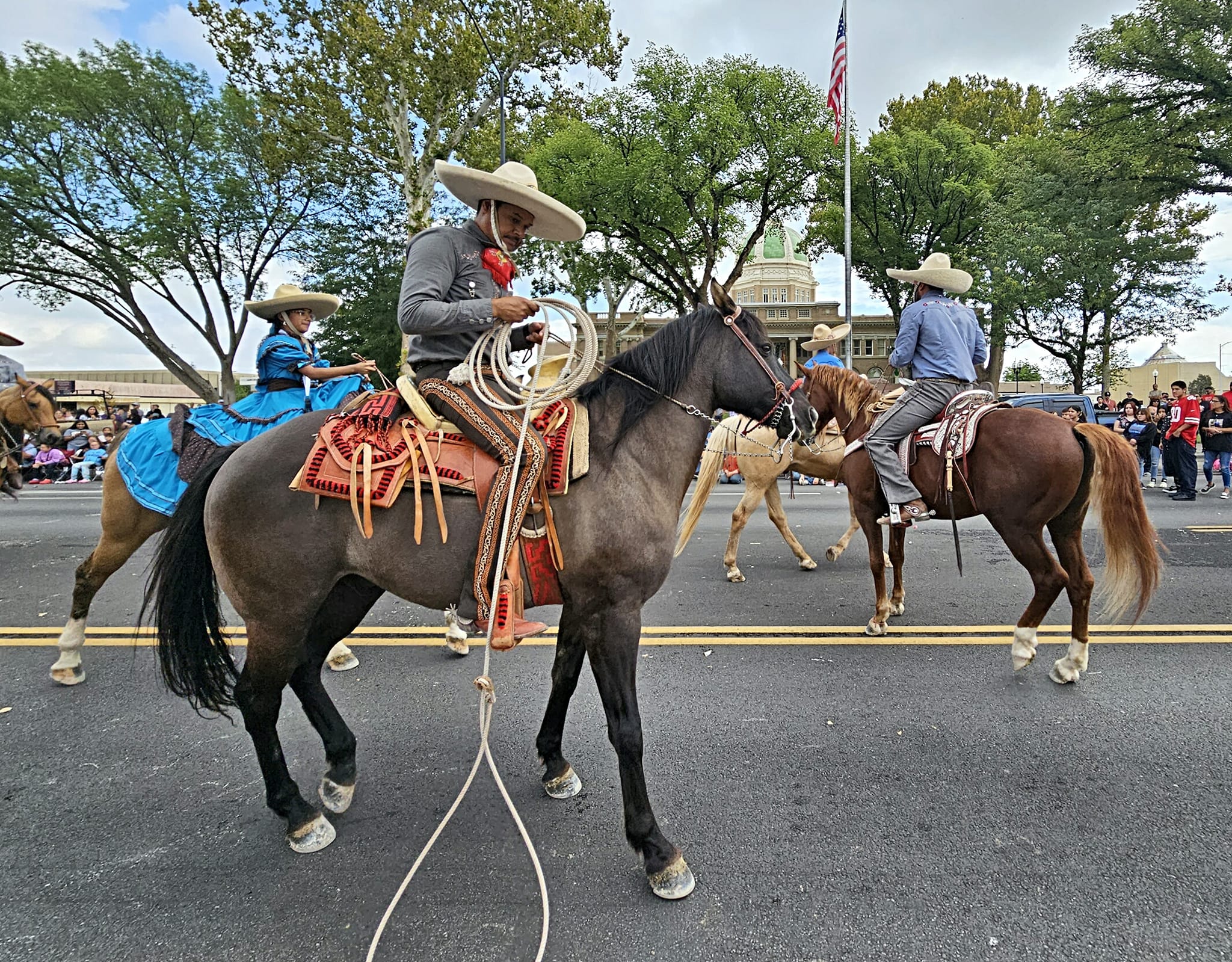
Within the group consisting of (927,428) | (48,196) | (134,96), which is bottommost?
(927,428)

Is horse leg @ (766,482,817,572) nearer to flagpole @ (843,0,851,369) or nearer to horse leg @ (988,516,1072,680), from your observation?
horse leg @ (988,516,1072,680)

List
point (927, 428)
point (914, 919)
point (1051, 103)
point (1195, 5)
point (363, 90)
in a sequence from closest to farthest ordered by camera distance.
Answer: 1. point (914, 919)
2. point (927, 428)
3. point (363, 90)
4. point (1195, 5)
5. point (1051, 103)

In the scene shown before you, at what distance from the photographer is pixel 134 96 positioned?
22047 millimetres

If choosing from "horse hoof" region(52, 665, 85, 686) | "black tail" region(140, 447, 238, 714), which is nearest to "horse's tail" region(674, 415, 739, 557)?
"black tail" region(140, 447, 238, 714)

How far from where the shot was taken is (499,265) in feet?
10.2

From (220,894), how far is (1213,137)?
31.0 meters

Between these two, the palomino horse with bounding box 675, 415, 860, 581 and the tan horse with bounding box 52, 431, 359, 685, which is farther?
the palomino horse with bounding box 675, 415, 860, 581

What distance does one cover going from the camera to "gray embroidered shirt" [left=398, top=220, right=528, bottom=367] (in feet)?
9.15

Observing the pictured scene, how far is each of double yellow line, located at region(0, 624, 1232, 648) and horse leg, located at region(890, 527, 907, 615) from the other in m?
0.39

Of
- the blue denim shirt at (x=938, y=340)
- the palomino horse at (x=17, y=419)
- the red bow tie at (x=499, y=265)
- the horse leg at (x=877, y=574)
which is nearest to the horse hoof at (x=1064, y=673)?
the horse leg at (x=877, y=574)

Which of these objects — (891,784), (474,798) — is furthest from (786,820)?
(474,798)

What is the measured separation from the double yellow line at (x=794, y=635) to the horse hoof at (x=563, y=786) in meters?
1.86

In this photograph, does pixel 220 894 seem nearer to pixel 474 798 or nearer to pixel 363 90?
pixel 474 798

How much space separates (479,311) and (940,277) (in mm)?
4288
